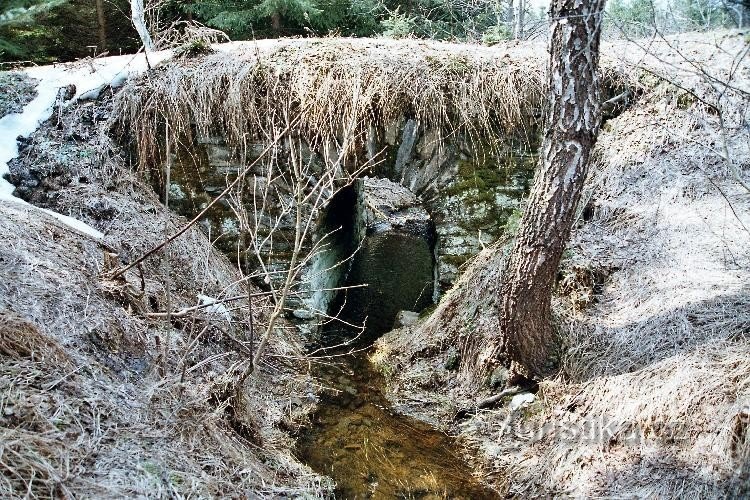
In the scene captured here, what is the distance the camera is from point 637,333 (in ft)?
12.0

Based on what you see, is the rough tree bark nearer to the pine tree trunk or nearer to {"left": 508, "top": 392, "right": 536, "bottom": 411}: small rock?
{"left": 508, "top": 392, "right": 536, "bottom": 411}: small rock

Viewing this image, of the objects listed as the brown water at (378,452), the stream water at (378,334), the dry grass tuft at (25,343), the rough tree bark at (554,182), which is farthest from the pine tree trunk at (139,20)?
the rough tree bark at (554,182)

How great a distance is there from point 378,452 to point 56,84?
501cm

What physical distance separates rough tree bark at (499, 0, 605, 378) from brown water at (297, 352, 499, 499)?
2.90 feet

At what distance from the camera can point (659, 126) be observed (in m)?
5.36

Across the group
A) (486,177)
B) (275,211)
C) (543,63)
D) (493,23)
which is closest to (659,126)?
(543,63)

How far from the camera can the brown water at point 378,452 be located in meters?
3.45

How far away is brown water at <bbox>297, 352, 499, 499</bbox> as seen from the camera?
3.45m

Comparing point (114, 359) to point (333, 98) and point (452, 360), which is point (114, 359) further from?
point (333, 98)

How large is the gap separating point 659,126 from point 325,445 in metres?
4.32

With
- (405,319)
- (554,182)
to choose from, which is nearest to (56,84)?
(405,319)

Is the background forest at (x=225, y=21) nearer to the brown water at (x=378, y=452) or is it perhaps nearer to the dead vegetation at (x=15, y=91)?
the dead vegetation at (x=15, y=91)

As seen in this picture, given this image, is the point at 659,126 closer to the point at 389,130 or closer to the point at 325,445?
the point at 389,130

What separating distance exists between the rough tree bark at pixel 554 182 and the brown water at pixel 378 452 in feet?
2.90
